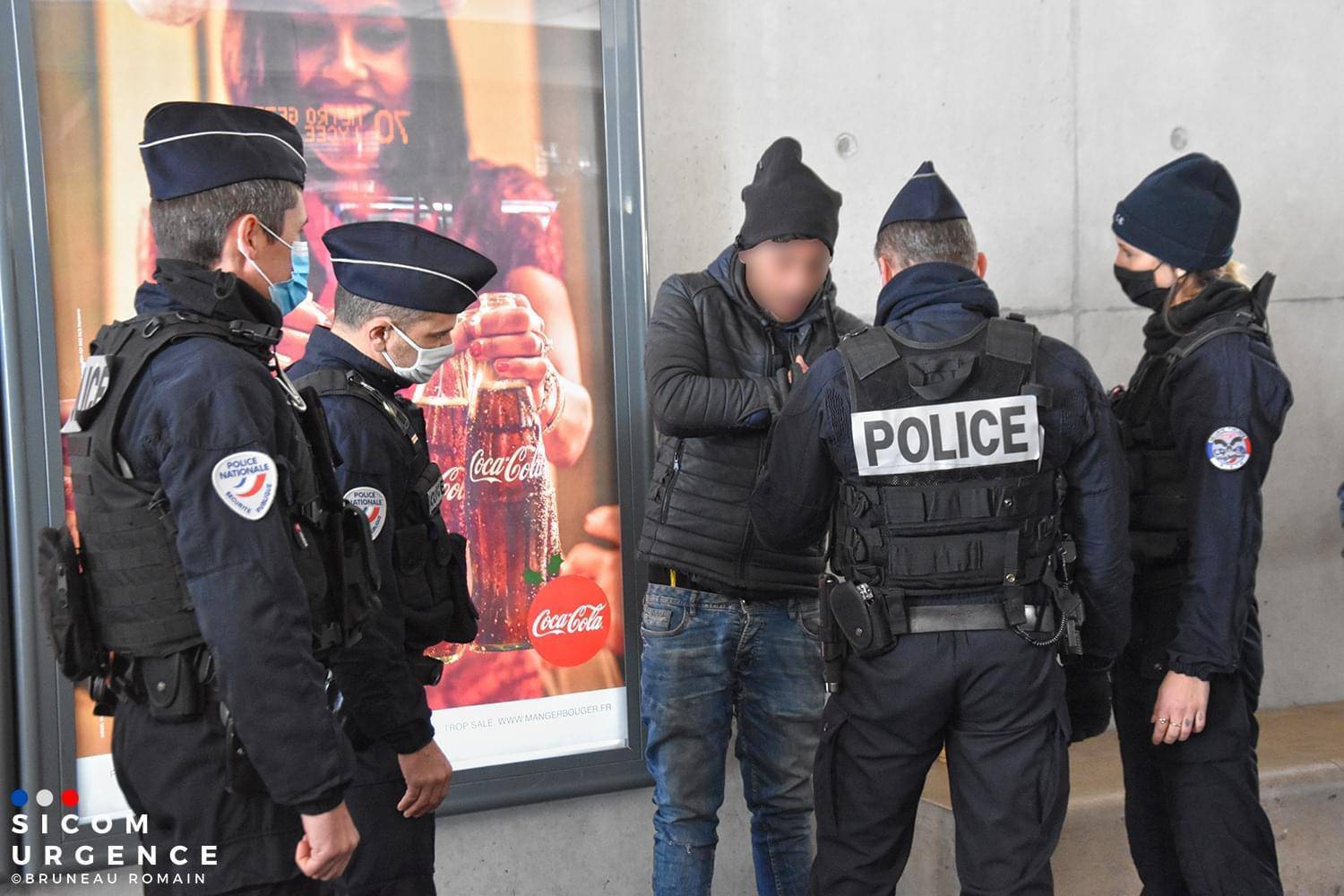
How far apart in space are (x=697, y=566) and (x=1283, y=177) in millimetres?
2808

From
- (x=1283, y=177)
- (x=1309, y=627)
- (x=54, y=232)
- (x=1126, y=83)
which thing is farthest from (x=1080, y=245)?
(x=54, y=232)

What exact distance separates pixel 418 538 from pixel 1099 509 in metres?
1.36

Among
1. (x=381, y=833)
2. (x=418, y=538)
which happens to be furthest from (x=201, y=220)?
(x=381, y=833)

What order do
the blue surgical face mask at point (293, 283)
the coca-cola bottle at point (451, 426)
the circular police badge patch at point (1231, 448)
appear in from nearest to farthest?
the blue surgical face mask at point (293, 283) < the circular police badge patch at point (1231, 448) < the coca-cola bottle at point (451, 426)

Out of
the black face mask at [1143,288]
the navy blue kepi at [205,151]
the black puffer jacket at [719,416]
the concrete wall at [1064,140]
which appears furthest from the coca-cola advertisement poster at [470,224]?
the black face mask at [1143,288]

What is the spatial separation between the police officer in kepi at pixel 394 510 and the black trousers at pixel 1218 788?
5.25 ft

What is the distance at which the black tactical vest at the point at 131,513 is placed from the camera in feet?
5.38

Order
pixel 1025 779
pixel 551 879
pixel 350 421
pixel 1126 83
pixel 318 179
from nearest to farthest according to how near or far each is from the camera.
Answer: pixel 350 421 < pixel 1025 779 < pixel 318 179 < pixel 551 879 < pixel 1126 83

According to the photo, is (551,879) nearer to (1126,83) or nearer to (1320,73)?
(1126,83)

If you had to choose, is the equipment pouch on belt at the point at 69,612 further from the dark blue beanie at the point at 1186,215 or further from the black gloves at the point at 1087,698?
the dark blue beanie at the point at 1186,215

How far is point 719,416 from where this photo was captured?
259cm

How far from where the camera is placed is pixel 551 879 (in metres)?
3.37

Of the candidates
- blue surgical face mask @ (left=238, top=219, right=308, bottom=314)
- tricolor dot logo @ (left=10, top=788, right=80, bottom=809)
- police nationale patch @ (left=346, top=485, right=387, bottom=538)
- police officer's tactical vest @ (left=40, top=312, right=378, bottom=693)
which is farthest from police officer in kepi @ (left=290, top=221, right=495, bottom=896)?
tricolor dot logo @ (left=10, top=788, right=80, bottom=809)

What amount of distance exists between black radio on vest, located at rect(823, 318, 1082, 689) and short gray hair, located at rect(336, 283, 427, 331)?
2.80ft
